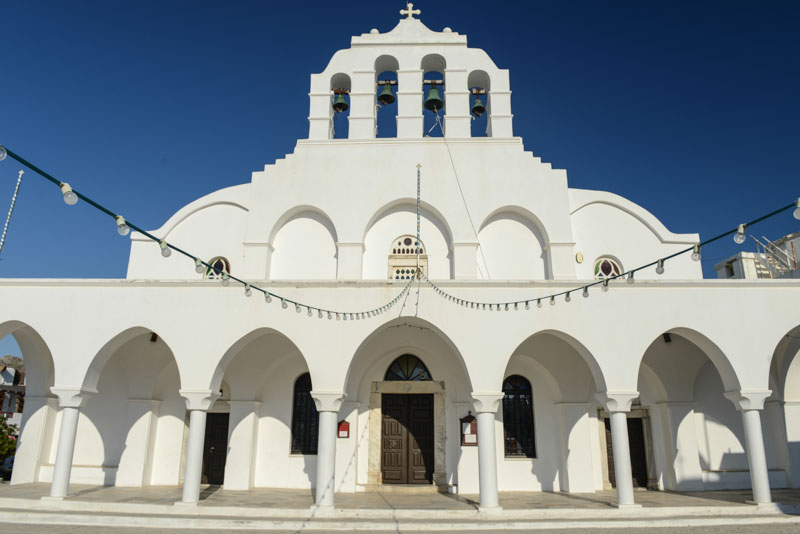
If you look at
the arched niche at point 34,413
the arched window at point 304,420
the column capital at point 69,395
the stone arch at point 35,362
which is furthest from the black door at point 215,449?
the stone arch at point 35,362

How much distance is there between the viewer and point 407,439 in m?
13.1

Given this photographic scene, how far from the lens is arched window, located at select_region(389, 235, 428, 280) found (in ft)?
44.9

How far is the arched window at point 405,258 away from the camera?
13.7m

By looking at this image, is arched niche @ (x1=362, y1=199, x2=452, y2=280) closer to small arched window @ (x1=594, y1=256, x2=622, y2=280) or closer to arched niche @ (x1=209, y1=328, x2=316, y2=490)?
arched niche @ (x1=209, y1=328, x2=316, y2=490)

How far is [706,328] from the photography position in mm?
10852

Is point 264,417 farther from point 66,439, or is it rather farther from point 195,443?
point 66,439

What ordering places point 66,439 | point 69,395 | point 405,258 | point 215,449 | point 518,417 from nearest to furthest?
1. point 66,439
2. point 69,395
3. point 518,417
4. point 215,449
5. point 405,258

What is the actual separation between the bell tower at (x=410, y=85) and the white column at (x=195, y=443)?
7.04 meters

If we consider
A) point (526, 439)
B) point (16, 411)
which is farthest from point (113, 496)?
point (16, 411)

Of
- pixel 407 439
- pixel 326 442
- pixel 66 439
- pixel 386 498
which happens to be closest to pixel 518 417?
pixel 407 439

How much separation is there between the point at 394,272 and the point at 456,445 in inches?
168

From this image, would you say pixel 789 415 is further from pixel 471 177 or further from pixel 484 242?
pixel 471 177

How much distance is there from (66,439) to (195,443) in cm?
247

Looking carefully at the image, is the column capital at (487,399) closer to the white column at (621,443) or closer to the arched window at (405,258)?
the white column at (621,443)
